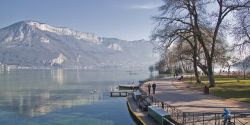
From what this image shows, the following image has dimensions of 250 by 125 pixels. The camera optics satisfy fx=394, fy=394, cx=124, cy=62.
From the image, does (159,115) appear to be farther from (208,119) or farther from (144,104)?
(144,104)

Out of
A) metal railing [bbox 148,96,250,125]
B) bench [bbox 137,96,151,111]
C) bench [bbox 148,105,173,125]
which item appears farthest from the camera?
bench [bbox 137,96,151,111]

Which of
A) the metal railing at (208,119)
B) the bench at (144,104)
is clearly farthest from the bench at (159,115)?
the bench at (144,104)

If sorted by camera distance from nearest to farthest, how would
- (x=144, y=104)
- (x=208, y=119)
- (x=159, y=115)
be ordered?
(x=208, y=119) → (x=159, y=115) → (x=144, y=104)

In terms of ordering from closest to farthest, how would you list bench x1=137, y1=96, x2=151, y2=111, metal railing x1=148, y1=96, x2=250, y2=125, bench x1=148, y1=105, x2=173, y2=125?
metal railing x1=148, y1=96, x2=250, y2=125 < bench x1=148, y1=105, x2=173, y2=125 < bench x1=137, y1=96, x2=151, y2=111

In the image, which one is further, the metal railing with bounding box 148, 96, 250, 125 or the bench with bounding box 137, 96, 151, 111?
the bench with bounding box 137, 96, 151, 111

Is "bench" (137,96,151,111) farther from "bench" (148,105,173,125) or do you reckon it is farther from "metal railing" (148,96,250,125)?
"metal railing" (148,96,250,125)

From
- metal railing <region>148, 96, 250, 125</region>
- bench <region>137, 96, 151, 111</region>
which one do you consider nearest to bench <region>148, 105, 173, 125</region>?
metal railing <region>148, 96, 250, 125</region>

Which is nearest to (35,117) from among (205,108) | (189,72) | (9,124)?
(9,124)

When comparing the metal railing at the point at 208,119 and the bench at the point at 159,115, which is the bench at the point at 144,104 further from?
the metal railing at the point at 208,119

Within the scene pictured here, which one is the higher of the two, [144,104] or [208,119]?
[144,104]

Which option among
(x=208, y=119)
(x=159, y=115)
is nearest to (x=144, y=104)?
(x=159, y=115)

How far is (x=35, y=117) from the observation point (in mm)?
52906

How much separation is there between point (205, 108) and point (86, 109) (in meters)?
23.9

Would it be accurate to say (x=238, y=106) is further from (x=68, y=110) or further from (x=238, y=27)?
(x=68, y=110)
